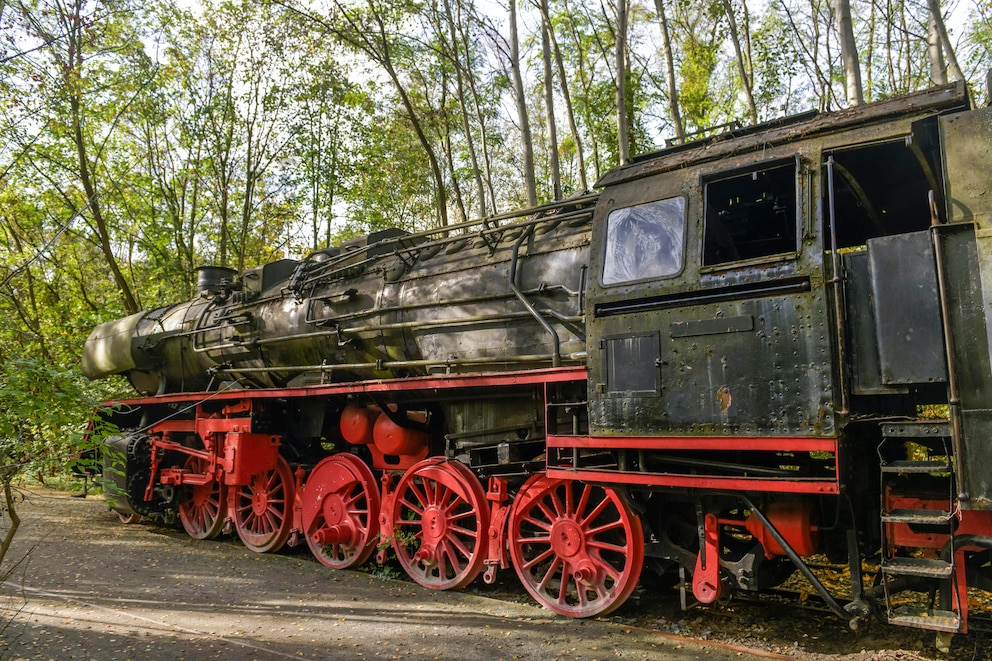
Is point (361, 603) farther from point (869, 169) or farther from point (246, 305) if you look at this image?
point (869, 169)

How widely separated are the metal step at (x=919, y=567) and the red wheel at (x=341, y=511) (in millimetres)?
4920

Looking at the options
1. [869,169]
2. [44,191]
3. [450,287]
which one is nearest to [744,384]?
[869,169]

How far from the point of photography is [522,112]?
11.9 m

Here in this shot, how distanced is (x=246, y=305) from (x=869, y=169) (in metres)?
7.37

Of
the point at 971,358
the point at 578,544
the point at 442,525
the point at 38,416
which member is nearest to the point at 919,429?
the point at 971,358

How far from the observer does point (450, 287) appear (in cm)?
655

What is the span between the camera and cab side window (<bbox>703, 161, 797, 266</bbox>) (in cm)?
471

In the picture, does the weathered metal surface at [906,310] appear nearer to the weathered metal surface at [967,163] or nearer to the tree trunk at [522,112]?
the weathered metal surface at [967,163]

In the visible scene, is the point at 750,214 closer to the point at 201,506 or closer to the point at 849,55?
the point at 849,55

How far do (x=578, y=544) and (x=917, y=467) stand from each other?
2.54 m

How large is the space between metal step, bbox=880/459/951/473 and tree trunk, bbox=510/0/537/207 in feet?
27.6

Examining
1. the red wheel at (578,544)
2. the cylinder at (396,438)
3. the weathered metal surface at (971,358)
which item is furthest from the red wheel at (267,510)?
the weathered metal surface at (971,358)

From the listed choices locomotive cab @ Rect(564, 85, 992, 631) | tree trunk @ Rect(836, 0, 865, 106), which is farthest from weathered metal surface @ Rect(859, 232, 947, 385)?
tree trunk @ Rect(836, 0, 865, 106)

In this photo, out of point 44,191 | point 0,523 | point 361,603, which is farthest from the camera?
point 44,191
